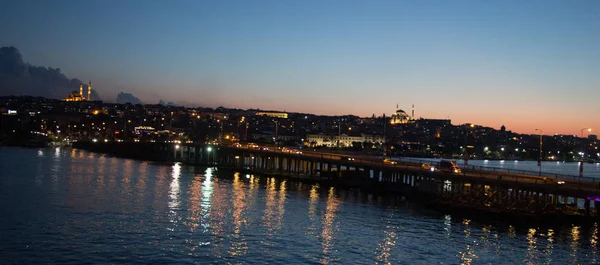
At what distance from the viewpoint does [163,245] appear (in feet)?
112

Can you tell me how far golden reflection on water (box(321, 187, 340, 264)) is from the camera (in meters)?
33.2

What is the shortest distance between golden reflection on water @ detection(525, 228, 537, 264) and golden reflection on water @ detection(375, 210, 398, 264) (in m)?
7.88

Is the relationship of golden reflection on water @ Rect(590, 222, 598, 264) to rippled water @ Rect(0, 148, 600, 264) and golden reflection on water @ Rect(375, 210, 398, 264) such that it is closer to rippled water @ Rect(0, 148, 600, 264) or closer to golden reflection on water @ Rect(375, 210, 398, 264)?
rippled water @ Rect(0, 148, 600, 264)

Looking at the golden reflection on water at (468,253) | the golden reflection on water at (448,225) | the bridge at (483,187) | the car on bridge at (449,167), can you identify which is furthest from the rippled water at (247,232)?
the car on bridge at (449,167)

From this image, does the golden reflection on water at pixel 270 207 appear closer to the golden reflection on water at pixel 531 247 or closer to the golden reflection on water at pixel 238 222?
the golden reflection on water at pixel 238 222

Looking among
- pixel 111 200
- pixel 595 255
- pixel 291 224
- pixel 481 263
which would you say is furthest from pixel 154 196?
pixel 595 255

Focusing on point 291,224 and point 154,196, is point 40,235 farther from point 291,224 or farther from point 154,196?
point 154,196

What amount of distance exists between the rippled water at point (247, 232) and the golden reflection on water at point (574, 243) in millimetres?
76

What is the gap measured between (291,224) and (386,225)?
7.15 m

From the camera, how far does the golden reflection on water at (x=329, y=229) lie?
33.2 m

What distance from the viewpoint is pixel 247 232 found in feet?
129

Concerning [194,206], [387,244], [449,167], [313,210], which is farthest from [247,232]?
[449,167]

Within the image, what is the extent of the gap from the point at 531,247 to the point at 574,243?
12.8 feet

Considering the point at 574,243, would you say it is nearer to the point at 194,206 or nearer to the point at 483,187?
the point at 483,187
